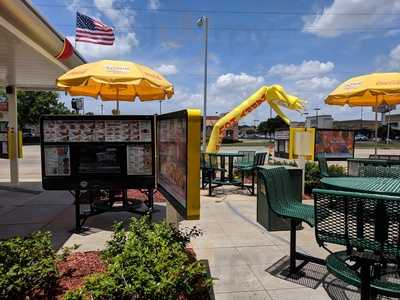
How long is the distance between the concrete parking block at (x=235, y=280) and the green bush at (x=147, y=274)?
761 mm

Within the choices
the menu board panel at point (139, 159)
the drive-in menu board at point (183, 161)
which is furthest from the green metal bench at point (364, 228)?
the menu board panel at point (139, 159)

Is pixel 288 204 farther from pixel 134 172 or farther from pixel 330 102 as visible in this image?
pixel 330 102

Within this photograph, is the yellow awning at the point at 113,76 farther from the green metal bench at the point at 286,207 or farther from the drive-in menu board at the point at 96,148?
the green metal bench at the point at 286,207

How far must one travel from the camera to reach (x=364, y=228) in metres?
2.71

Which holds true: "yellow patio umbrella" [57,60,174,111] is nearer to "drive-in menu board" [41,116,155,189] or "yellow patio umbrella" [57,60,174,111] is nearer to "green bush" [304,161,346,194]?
"drive-in menu board" [41,116,155,189]

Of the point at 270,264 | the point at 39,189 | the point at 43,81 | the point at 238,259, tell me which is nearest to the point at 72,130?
the point at 238,259

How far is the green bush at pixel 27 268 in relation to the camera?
276cm

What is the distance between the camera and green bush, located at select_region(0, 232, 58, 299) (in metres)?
2.76

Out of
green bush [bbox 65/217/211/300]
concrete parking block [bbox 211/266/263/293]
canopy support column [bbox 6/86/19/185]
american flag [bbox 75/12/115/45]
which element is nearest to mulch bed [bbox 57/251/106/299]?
green bush [bbox 65/217/211/300]

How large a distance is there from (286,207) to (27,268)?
280 cm

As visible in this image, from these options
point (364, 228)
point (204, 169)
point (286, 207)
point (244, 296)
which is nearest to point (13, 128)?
point (204, 169)

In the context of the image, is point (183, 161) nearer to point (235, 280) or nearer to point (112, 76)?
point (235, 280)

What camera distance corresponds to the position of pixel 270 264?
4.29 metres

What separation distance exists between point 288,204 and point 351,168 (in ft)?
13.7
